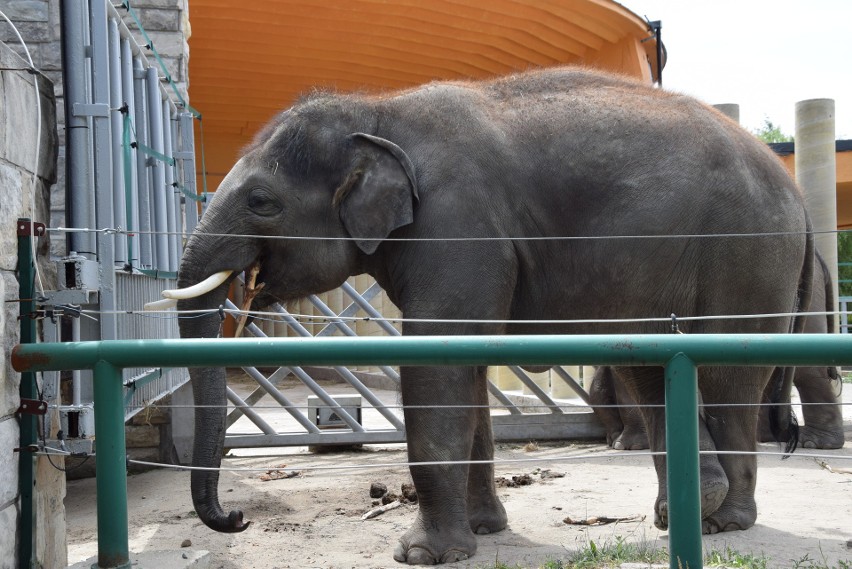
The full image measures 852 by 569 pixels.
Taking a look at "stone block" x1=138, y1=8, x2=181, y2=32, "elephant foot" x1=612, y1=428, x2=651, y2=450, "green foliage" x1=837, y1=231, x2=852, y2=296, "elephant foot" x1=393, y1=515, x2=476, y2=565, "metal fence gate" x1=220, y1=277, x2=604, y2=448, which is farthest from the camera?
"green foliage" x1=837, y1=231, x2=852, y2=296

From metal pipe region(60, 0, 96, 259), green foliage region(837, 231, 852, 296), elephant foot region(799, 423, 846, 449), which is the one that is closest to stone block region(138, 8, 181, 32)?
metal pipe region(60, 0, 96, 259)

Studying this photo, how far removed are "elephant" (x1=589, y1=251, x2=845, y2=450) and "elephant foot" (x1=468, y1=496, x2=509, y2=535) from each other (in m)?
2.67

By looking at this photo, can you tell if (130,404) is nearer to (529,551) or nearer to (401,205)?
(401,205)

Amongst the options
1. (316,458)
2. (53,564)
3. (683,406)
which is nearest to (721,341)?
(683,406)

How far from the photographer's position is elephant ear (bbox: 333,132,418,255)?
15.9 ft

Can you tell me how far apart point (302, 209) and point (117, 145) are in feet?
3.09

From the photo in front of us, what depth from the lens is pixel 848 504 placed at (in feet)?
18.3

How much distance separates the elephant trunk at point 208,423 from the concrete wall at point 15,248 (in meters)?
0.65

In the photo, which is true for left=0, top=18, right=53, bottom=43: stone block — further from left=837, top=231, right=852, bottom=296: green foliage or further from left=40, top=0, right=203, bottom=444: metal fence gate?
left=837, top=231, right=852, bottom=296: green foliage

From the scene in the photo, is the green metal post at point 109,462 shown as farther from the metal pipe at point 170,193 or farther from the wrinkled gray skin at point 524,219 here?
the metal pipe at point 170,193

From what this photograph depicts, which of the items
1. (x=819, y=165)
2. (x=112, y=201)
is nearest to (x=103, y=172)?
(x=112, y=201)

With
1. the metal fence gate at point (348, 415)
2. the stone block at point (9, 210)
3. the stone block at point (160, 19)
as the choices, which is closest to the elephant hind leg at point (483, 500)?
the metal fence gate at point (348, 415)

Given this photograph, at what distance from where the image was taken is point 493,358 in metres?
2.51

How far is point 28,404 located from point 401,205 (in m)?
2.18
